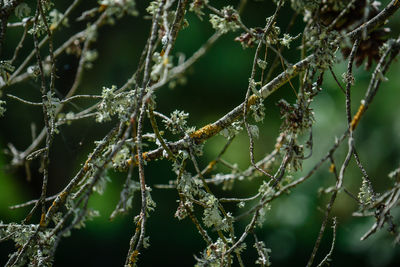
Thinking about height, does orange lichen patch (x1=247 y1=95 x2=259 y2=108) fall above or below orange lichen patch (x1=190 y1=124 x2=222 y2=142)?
above

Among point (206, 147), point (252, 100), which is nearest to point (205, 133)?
point (252, 100)

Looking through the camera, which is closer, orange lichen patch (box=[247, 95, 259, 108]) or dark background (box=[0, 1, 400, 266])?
orange lichen patch (box=[247, 95, 259, 108])

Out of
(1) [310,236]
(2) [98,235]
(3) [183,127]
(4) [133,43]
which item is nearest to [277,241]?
(1) [310,236]

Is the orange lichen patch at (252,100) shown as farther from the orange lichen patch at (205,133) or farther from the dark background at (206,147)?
the dark background at (206,147)

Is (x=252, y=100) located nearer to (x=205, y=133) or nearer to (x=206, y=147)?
(x=205, y=133)

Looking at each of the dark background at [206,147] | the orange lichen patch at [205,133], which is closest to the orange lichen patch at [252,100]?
the orange lichen patch at [205,133]

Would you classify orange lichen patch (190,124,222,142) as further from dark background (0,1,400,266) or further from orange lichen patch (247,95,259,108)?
dark background (0,1,400,266)

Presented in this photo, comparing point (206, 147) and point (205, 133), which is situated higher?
point (206, 147)

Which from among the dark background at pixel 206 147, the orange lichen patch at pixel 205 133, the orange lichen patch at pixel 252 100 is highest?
the dark background at pixel 206 147

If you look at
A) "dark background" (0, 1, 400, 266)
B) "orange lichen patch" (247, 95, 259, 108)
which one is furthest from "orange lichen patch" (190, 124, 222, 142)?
"dark background" (0, 1, 400, 266)

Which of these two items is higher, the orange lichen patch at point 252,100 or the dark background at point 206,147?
the dark background at point 206,147
